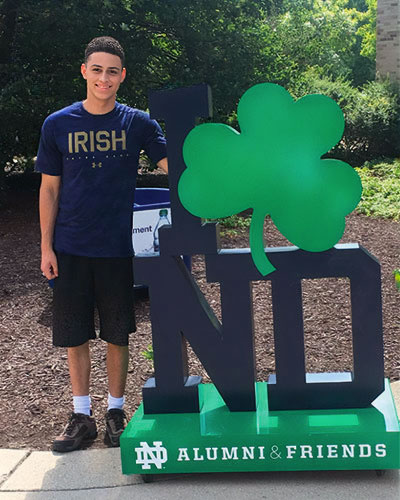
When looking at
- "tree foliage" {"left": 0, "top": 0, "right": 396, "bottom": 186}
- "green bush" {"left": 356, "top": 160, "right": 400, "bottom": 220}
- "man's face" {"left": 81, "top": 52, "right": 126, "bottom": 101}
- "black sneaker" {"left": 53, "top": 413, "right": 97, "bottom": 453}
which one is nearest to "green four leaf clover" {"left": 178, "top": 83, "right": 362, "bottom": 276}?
"man's face" {"left": 81, "top": 52, "right": 126, "bottom": 101}

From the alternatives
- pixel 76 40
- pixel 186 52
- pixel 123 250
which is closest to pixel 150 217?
pixel 123 250

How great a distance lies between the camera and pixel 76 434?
10.5ft

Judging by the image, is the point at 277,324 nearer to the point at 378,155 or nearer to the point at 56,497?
the point at 56,497

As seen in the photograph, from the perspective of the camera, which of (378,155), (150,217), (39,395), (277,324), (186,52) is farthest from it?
(378,155)

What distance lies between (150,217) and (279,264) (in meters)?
2.50

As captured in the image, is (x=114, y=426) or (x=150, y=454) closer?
(x=150, y=454)

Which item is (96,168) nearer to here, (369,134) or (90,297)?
(90,297)

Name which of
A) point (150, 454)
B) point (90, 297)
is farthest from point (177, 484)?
point (90, 297)

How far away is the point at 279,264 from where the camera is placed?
291 centimetres

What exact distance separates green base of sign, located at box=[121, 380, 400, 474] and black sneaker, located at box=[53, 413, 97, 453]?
421 mm

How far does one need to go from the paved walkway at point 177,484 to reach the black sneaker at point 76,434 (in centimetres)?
12

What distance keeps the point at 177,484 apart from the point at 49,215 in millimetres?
1334

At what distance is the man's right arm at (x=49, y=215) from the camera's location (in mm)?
3117

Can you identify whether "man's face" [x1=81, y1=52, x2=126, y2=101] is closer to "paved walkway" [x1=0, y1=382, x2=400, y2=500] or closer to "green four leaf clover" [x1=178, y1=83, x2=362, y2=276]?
"green four leaf clover" [x1=178, y1=83, x2=362, y2=276]
